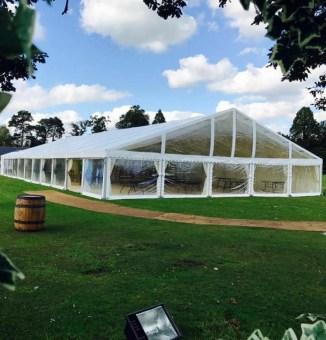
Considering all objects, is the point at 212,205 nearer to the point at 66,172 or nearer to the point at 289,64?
the point at 66,172

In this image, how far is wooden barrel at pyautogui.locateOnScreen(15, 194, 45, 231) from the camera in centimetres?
991

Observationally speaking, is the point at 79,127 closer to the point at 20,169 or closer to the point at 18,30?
the point at 20,169

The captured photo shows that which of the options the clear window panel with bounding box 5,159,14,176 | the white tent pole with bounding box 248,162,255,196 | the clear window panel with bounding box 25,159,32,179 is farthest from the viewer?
the clear window panel with bounding box 5,159,14,176

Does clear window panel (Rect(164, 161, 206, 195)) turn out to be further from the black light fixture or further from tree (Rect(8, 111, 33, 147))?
tree (Rect(8, 111, 33, 147))

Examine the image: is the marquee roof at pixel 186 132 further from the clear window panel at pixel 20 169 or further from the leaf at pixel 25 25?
the leaf at pixel 25 25

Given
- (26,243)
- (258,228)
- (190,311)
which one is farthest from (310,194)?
(190,311)

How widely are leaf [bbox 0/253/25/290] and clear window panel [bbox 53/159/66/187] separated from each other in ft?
75.1

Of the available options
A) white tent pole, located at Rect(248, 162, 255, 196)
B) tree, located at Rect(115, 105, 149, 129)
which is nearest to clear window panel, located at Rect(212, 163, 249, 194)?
white tent pole, located at Rect(248, 162, 255, 196)

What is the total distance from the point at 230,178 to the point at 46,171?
1143cm

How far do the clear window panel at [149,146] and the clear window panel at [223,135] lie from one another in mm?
3270

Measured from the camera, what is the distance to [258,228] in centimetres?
1162

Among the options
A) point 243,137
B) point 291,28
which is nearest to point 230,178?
point 243,137

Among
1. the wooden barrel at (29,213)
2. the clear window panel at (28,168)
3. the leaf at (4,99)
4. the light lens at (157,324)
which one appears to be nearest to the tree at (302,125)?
the clear window panel at (28,168)

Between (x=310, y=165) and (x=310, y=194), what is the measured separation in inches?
64.6
